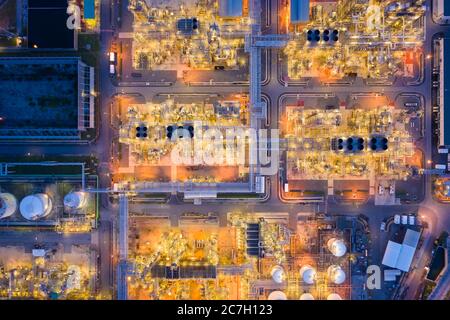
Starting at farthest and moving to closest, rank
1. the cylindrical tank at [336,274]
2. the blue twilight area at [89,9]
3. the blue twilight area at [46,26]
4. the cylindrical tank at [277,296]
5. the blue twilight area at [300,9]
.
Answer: the blue twilight area at [46,26] < the blue twilight area at [89,9] < the blue twilight area at [300,9] < the cylindrical tank at [277,296] < the cylindrical tank at [336,274]

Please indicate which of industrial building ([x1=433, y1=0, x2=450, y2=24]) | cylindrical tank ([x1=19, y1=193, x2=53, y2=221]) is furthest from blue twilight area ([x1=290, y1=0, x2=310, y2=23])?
cylindrical tank ([x1=19, y1=193, x2=53, y2=221])

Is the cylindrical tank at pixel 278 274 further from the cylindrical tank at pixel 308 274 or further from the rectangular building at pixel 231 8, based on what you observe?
the rectangular building at pixel 231 8

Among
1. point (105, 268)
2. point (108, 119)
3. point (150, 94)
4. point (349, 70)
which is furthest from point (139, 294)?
point (349, 70)

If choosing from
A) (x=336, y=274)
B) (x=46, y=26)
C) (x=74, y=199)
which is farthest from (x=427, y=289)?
(x=46, y=26)

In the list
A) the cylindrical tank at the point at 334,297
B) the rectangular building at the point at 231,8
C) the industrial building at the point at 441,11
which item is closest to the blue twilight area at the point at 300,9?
the rectangular building at the point at 231,8

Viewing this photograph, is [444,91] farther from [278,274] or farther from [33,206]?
[33,206]

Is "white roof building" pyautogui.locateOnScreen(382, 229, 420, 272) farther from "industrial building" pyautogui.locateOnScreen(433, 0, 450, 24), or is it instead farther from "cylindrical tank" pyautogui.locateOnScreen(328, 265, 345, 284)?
"industrial building" pyautogui.locateOnScreen(433, 0, 450, 24)
